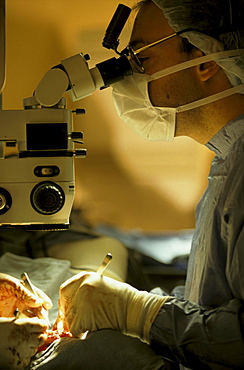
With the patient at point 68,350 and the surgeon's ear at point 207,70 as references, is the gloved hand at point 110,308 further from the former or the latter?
the surgeon's ear at point 207,70

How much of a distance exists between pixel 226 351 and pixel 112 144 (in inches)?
72.5

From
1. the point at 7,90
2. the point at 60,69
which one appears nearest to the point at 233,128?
the point at 60,69

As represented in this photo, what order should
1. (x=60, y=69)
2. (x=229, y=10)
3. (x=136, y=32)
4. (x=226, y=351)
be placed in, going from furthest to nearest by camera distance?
(x=136, y=32)
(x=229, y=10)
(x=60, y=69)
(x=226, y=351)

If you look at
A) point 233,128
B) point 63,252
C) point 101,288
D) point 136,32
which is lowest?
point 63,252

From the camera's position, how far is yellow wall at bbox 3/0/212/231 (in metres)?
2.50

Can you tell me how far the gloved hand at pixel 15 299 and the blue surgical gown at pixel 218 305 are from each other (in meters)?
0.41

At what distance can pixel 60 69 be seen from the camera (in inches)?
52.4

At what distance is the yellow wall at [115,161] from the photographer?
8.21 feet

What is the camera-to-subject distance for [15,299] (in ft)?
5.02

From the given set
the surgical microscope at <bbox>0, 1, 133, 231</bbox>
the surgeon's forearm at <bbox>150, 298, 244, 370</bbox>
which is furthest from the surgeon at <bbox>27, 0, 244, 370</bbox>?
the surgical microscope at <bbox>0, 1, 133, 231</bbox>

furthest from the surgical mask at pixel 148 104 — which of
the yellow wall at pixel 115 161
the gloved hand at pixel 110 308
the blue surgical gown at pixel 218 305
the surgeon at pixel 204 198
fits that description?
the yellow wall at pixel 115 161

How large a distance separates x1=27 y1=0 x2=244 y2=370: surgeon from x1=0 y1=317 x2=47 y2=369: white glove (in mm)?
125

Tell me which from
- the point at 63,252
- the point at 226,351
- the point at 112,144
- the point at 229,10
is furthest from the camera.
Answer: the point at 112,144

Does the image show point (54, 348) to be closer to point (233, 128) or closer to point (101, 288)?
point (101, 288)
